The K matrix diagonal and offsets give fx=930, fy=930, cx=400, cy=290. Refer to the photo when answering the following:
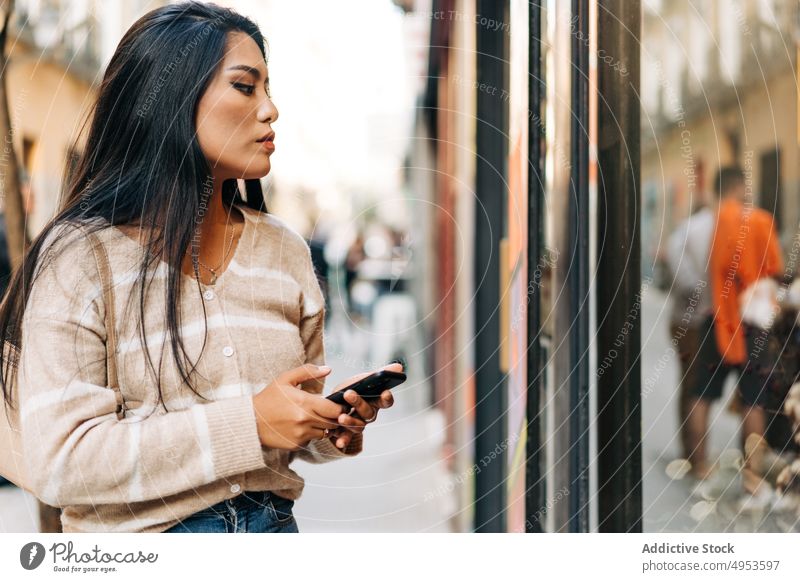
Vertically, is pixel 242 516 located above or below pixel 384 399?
below

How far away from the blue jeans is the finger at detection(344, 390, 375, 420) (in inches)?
6.2

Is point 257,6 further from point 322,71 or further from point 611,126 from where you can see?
point 611,126

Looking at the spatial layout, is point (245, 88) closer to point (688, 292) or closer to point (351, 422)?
point (351, 422)

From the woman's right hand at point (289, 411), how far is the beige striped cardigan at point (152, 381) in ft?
0.06

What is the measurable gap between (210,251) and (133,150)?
157mm

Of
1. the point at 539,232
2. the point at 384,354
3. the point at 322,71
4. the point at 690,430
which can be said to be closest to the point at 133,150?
the point at 322,71

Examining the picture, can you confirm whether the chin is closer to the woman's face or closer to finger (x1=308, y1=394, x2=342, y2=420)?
the woman's face

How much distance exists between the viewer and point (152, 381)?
3.67 ft

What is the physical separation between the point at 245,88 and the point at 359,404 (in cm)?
42

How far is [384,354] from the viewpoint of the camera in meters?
3.79

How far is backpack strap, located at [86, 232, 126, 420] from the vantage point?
108cm

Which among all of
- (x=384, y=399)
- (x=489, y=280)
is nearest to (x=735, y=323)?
(x=384, y=399)

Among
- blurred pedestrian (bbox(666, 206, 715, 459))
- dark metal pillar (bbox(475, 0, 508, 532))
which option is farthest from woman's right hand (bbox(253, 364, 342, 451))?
dark metal pillar (bbox(475, 0, 508, 532))

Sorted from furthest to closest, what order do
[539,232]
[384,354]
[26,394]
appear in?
[384,354] → [539,232] → [26,394]
